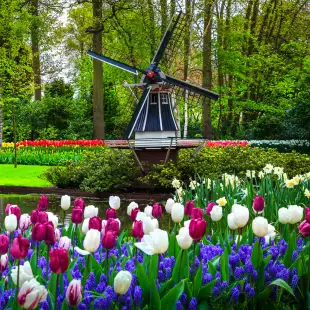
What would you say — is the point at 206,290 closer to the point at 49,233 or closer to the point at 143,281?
the point at 143,281

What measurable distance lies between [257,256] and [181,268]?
0.48 metres

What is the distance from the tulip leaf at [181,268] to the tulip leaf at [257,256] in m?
0.40

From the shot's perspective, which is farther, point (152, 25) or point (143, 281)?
point (152, 25)

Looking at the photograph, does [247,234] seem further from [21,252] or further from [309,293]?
[21,252]

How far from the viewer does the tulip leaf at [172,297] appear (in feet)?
8.68

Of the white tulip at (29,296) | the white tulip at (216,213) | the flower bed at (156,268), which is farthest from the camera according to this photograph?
the white tulip at (216,213)

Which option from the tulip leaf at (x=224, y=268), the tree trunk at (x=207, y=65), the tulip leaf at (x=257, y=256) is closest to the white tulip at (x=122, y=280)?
the tulip leaf at (x=224, y=268)

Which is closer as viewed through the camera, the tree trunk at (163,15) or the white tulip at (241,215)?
the white tulip at (241,215)

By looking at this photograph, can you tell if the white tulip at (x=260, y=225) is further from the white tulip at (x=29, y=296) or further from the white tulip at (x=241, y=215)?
the white tulip at (x=29, y=296)

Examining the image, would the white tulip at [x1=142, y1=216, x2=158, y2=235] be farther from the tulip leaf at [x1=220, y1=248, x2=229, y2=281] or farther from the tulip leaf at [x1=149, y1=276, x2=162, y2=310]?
the tulip leaf at [x1=149, y1=276, x2=162, y2=310]

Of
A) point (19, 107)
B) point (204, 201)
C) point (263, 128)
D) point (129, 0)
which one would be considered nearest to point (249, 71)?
point (263, 128)

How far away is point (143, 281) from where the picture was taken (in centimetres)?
283

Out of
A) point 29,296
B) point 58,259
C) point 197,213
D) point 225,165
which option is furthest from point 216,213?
point 225,165

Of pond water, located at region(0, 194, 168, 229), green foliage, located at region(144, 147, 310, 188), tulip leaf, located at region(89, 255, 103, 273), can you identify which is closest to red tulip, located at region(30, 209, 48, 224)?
tulip leaf, located at region(89, 255, 103, 273)
